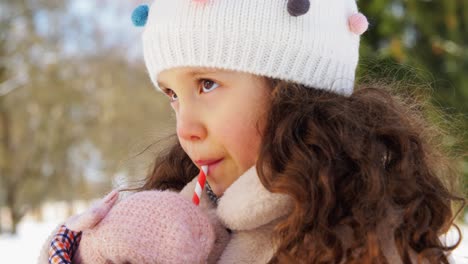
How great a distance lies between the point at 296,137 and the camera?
1.34 m

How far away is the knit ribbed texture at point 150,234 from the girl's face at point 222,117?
0.17m

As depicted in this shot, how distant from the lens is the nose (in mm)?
1411

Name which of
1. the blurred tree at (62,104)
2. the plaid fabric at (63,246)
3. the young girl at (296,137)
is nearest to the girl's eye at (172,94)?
the young girl at (296,137)

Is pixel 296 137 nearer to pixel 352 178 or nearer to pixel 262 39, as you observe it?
pixel 352 178

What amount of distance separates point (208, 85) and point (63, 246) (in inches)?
18.8

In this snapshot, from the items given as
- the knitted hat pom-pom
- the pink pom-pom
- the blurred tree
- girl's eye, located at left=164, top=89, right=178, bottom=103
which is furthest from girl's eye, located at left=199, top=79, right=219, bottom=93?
the blurred tree

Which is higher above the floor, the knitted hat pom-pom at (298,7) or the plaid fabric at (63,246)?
the knitted hat pom-pom at (298,7)

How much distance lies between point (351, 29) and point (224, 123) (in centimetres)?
42

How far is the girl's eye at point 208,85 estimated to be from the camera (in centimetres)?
143

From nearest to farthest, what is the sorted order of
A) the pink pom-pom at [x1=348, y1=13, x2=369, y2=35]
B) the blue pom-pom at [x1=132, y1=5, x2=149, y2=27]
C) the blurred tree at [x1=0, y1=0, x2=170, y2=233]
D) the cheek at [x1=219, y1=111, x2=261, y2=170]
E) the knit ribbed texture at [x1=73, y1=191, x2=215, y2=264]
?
1. the knit ribbed texture at [x1=73, y1=191, x2=215, y2=264]
2. the cheek at [x1=219, y1=111, x2=261, y2=170]
3. the pink pom-pom at [x1=348, y1=13, x2=369, y2=35]
4. the blue pom-pom at [x1=132, y1=5, x2=149, y2=27]
5. the blurred tree at [x1=0, y1=0, x2=170, y2=233]

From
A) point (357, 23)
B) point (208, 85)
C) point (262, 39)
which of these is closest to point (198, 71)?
point (208, 85)

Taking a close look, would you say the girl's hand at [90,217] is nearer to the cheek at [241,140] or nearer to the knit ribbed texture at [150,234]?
the knit ribbed texture at [150,234]

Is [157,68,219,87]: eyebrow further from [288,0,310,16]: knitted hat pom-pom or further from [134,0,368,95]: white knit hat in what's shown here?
[288,0,310,16]: knitted hat pom-pom

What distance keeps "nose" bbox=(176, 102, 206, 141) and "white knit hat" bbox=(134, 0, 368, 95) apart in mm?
111
